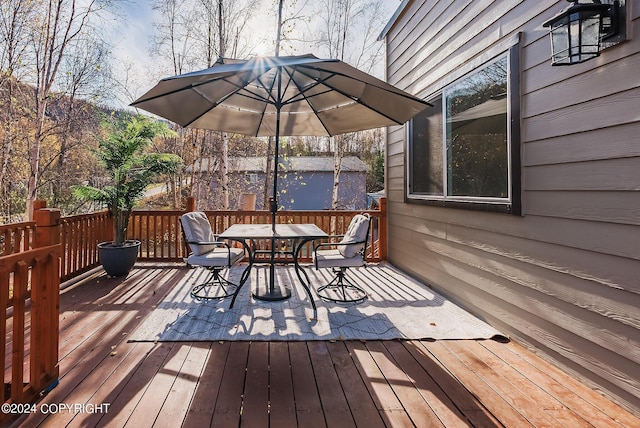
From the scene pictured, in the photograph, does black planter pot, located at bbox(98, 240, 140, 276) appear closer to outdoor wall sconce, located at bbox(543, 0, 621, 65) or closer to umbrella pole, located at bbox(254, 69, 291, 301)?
umbrella pole, located at bbox(254, 69, 291, 301)

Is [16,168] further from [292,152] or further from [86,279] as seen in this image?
[292,152]

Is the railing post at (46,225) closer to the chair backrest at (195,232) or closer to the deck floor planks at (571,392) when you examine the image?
the chair backrest at (195,232)

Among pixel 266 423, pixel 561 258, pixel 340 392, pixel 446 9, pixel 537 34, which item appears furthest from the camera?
pixel 446 9

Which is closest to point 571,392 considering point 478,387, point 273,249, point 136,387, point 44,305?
point 478,387

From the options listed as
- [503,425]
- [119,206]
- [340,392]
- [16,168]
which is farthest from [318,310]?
[16,168]

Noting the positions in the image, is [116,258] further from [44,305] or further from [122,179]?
[44,305]

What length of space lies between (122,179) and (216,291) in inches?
83.8

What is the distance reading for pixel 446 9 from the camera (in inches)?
143

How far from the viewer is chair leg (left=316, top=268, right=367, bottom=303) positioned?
3586 millimetres

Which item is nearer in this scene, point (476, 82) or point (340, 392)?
point (340, 392)

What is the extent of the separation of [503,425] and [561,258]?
1165mm

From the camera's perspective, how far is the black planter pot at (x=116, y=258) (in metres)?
4.38

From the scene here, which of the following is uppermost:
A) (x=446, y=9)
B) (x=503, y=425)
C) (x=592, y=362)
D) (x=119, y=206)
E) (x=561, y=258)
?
(x=446, y=9)

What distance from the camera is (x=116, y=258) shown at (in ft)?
14.5
